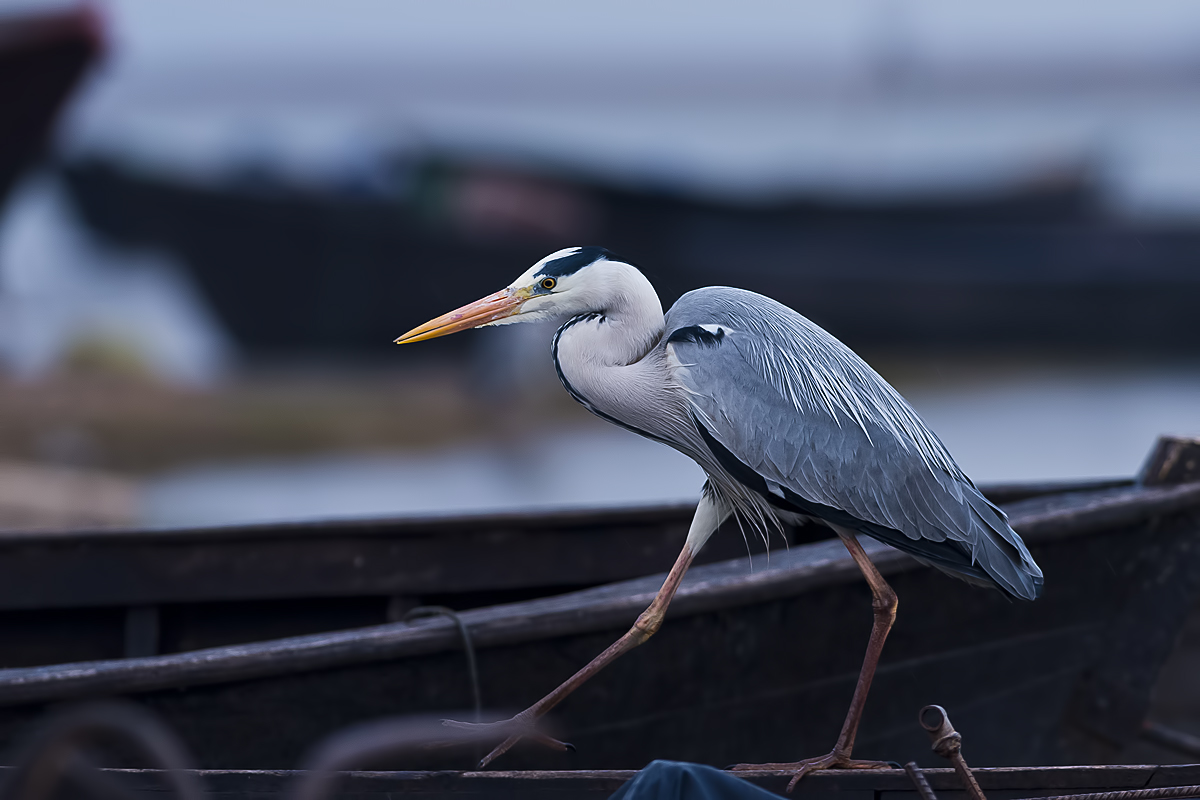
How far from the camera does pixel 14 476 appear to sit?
8367 mm

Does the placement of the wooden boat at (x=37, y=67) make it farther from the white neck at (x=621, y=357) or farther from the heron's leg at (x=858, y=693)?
the heron's leg at (x=858, y=693)

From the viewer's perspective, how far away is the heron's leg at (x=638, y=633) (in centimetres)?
208

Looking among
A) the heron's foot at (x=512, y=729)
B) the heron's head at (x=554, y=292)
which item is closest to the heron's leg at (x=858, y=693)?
the heron's foot at (x=512, y=729)

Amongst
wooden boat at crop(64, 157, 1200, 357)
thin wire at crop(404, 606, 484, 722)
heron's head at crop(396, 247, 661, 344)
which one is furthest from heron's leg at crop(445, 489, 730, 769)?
wooden boat at crop(64, 157, 1200, 357)

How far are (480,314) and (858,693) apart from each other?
1.03m

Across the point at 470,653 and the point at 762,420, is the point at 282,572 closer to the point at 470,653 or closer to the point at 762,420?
the point at 470,653

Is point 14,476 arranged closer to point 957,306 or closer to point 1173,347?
point 957,306

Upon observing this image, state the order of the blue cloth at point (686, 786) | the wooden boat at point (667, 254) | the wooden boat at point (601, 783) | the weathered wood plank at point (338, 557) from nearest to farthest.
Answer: the blue cloth at point (686, 786) → the wooden boat at point (601, 783) → the weathered wood plank at point (338, 557) → the wooden boat at point (667, 254)

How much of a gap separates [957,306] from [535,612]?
68.7ft

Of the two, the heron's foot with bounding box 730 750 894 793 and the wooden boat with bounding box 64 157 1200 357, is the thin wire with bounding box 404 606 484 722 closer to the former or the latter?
the heron's foot with bounding box 730 750 894 793

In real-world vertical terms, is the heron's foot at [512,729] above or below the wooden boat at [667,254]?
above

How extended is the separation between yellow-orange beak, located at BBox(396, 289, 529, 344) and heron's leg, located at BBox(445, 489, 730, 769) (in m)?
0.56

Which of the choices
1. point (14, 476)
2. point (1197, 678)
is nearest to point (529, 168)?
point (14, 476)

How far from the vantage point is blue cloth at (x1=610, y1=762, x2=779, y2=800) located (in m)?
1.53
